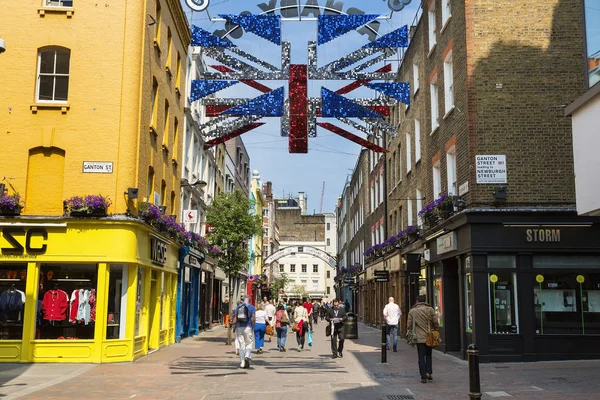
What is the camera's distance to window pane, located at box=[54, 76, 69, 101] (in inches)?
712

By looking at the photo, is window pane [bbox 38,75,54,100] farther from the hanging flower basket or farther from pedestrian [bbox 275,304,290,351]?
pedestrian [bbox 275,304,290,351]

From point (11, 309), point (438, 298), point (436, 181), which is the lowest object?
point (11, 309)

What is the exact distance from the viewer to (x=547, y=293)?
56.3 ft

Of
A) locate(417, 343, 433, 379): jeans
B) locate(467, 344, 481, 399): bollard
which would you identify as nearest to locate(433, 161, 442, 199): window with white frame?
locate(417, 343, 433, 379): jeans

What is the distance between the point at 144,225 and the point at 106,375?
16.1 ft

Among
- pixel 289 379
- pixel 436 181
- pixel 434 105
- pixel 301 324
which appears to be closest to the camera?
pixel 289 379

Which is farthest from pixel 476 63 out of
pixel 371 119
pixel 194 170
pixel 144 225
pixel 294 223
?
pixel 294 223

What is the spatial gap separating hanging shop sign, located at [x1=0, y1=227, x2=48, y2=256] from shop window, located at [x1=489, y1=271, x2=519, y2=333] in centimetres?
1207

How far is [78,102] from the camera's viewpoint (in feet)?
58.5

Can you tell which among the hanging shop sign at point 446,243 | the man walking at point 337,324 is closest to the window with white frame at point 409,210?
the hanging shop sign at point 446,243

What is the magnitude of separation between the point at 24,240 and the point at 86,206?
200cm

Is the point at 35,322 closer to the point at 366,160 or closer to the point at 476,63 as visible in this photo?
the point at 476,63

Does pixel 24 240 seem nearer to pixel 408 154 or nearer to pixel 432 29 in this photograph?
pixel 432 29

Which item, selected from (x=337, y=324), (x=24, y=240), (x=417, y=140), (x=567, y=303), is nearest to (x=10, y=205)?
(x=24, y=240)
